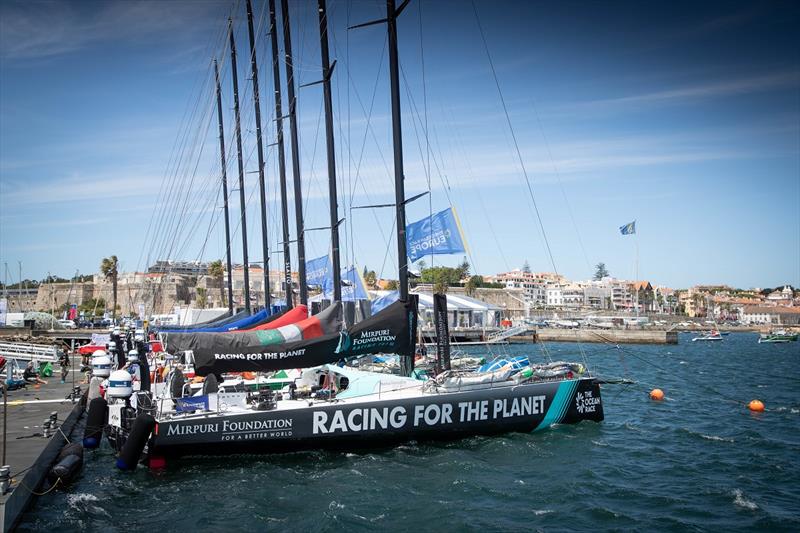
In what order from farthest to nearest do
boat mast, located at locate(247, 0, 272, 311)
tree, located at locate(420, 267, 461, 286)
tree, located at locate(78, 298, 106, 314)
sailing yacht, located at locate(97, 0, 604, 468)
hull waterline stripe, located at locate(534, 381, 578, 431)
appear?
1. tree, located at locate(420, 267, 461, 286)
2. tree, located at locate(78, 298, 106, 314)
3. boat mast, located at locate(247, 0, 272, 311)
4. hull waterline stripe, located at locate(534, 381, 578, 431)
5. sailing yacht, located at locate(97, 0, 604, 468)

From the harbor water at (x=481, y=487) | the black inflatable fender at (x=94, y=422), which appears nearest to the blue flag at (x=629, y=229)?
the harbor water at (x=481, y=487)

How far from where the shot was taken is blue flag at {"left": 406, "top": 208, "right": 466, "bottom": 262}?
18689 millimetres

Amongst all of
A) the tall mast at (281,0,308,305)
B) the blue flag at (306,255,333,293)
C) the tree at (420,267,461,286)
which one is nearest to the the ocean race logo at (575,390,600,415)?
the tall mast at (281,0,308,305)

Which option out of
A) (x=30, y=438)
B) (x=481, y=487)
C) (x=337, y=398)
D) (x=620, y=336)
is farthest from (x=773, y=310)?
(x=30, y=438)

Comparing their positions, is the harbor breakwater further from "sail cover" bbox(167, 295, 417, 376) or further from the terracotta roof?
the terracotta roof

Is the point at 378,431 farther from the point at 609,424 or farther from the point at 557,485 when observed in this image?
the point at 609,424

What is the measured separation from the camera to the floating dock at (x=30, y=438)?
11.1 meters

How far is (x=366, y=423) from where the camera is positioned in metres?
14.7

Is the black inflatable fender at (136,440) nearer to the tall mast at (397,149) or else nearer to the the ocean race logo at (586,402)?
the tall mast at (397,149)

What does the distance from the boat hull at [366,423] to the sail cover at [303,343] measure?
1.11m

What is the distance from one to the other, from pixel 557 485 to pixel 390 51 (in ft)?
36.5

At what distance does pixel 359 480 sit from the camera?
44.0 ft

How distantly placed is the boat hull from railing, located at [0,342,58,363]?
79.6ft

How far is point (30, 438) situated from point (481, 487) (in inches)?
419
